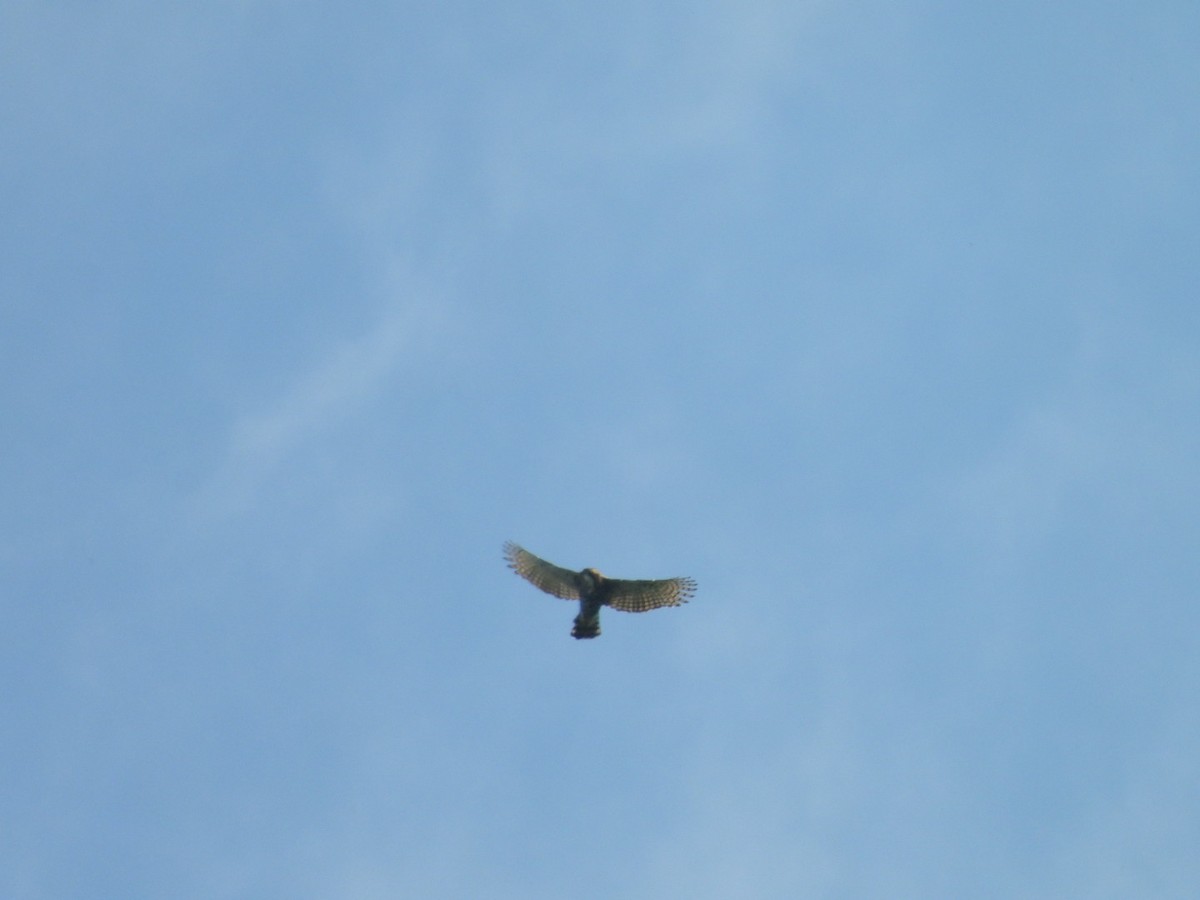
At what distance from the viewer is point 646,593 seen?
33.3 meters

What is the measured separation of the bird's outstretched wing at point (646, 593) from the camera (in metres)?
33.1

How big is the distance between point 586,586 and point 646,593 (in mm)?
1499

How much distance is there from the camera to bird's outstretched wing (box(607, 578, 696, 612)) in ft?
109

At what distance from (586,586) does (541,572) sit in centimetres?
103

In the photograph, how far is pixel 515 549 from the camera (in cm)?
3266

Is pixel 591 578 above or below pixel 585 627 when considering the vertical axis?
above

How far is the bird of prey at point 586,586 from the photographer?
107 ft

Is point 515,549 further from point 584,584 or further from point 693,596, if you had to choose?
point 693,596

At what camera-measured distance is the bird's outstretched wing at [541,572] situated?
32656 mm

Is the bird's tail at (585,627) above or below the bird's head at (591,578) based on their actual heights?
below

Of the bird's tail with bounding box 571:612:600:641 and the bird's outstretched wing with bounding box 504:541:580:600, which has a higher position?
the bird's outstretched wing with bounding box 504:541:580:600

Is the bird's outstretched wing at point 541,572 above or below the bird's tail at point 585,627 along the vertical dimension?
above

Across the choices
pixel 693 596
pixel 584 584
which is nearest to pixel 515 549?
pixel 584 584

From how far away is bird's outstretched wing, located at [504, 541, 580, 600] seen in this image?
3266cm
